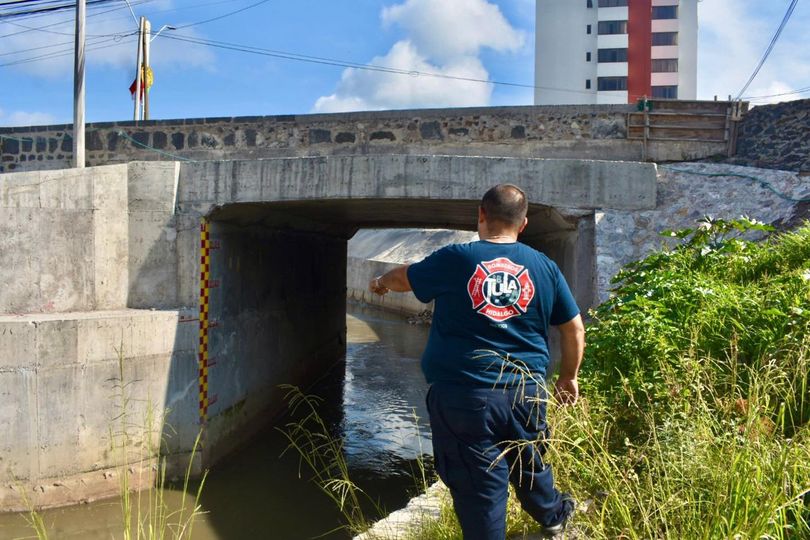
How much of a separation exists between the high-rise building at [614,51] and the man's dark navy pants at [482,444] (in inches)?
1582

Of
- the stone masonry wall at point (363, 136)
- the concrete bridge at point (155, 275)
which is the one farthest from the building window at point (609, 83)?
the concrete bridge at point (155, 275)

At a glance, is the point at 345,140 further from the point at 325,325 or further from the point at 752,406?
the point at 752,406

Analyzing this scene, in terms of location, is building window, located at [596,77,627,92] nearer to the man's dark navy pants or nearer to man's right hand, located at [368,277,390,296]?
man's right hand, located at [368,277,390,296]

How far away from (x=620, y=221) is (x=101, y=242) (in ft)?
17.0

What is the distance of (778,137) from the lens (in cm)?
863

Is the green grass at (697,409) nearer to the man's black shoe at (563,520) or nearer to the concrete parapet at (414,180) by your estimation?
the man's black shoe at (563,520)

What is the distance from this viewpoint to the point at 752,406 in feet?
8.57

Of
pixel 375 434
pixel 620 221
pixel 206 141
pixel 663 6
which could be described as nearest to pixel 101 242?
pixel 206 141

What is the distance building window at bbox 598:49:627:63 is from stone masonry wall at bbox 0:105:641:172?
3548 cm

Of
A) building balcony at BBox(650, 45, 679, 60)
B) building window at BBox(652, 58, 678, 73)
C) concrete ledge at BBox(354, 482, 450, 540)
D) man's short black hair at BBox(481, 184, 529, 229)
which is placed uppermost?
building balcony at BBox(650, 45, 679, 60)

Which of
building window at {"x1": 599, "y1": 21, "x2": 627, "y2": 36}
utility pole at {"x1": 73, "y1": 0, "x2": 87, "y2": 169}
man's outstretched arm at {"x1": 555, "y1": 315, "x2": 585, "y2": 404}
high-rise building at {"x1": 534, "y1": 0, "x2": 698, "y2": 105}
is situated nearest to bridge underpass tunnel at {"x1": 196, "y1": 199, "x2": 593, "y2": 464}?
utility pole at {"x1": 73, "y1": 0, "x2": 87, "y2": 169}

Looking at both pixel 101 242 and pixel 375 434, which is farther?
pixel 375 434

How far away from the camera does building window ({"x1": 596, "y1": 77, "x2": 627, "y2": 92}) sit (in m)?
40.9

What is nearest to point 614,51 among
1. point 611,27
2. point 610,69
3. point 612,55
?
point 612,55
